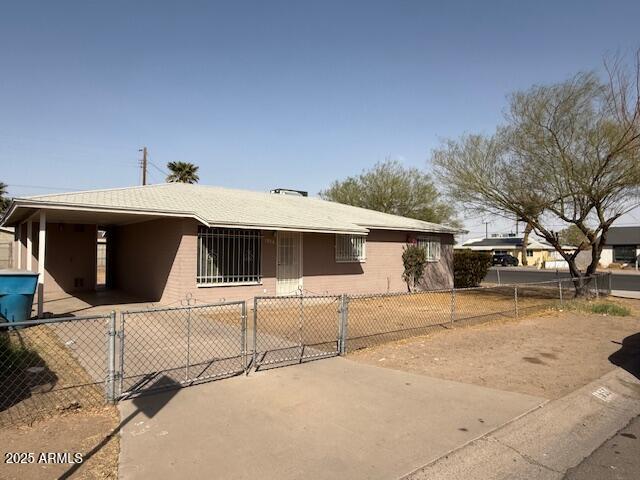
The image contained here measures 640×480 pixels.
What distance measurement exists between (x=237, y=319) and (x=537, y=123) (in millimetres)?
11408

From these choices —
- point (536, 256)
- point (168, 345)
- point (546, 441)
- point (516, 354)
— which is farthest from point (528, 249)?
point (546, 441)

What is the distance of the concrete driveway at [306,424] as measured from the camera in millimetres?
3729

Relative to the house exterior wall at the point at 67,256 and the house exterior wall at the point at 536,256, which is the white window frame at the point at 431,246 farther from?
the house exterior wall at the point at 536,256

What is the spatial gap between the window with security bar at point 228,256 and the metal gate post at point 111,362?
7699mm

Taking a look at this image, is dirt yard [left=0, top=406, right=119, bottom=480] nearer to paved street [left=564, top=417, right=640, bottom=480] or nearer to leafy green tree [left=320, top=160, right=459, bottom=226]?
paved street [left=564, top=417, right=640, bottom=480]

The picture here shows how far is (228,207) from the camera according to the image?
47.8 ft

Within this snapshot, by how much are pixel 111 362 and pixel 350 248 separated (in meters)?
12.7

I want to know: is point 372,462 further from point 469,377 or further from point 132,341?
point 132,341

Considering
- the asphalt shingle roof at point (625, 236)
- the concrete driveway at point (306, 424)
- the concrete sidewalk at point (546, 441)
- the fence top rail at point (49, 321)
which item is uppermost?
the asphalt shingle roof at point (625, 236)

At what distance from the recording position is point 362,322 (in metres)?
11.2

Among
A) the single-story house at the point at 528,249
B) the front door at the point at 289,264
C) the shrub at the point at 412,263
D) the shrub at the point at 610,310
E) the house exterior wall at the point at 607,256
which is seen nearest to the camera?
the shrub at the point at 610,310

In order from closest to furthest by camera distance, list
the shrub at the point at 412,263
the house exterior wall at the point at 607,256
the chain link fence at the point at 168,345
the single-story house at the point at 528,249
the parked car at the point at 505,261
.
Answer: the chain link fence at the point at 168,345, the shrub at the point at 412,263, the parked car at the point at 505,261, the house exterior wall at the point at 607,256, the single-story house at the point at 528,249

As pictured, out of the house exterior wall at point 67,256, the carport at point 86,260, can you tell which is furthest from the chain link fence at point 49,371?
the house exterior wall at point 67,256

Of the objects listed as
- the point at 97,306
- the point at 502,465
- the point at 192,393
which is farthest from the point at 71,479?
the point at 97,306
